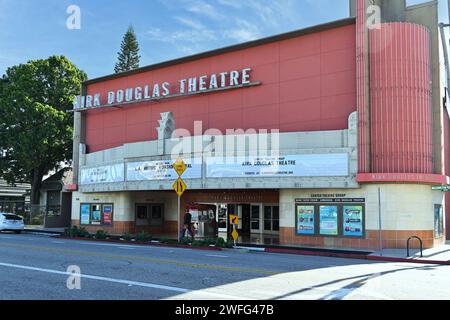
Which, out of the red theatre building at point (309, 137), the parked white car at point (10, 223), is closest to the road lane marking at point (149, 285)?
the red theatre building at point (309, 137)

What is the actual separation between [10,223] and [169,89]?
14678 millimetres

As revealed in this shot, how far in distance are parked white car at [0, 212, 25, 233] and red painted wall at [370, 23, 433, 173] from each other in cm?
2465

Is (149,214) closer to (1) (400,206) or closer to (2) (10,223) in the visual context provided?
(2) (10,223)

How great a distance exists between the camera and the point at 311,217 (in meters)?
23.3

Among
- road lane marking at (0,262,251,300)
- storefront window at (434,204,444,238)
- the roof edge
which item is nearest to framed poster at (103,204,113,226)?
the roof edge

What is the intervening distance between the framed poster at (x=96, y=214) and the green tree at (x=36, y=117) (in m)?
10.5

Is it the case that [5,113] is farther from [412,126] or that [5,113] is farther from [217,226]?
[412,126]

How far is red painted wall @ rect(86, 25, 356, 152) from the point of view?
953 inches

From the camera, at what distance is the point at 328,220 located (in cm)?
2281

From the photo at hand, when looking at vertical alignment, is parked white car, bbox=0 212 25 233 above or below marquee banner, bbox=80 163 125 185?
below

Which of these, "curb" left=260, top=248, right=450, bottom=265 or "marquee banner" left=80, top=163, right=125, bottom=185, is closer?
A: "curb" left=260, top=248, right=450, bottom=265

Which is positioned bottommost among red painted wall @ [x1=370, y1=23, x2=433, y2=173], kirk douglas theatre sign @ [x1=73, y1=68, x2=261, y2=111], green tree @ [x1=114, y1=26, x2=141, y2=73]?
red painted wall @ [x1=370, y1=23, x2=433, y2=173]

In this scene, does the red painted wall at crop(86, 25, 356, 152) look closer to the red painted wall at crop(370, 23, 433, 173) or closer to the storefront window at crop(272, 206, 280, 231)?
the red painted wall at crop(370, 23, 433, 173)

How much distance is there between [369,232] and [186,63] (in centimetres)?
1598
